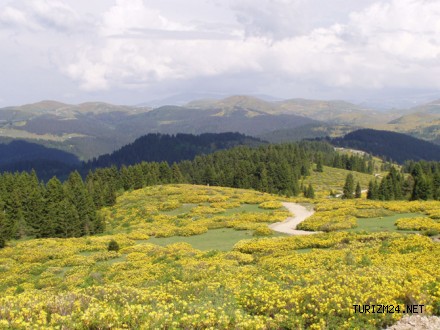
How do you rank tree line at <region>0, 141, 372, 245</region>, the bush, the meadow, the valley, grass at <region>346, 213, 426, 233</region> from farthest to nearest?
tree line at <region>0, 141, 372, 245</region> → the bush → grass at <region>346, 213, 426, 233</region> → the valley → the meadow

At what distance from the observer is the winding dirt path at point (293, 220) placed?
141 feet

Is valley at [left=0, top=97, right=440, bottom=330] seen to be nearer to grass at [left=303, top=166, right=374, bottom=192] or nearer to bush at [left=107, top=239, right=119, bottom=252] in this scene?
bush at [left=107, top=239, right=119, bottom=252]

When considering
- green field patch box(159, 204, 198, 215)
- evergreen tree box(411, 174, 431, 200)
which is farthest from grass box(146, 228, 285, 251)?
evergreen tree box(411, 174, 431, 200)

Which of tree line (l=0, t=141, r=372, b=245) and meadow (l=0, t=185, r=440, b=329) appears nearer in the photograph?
meadow (l=0, t=185, r=440, b=329)

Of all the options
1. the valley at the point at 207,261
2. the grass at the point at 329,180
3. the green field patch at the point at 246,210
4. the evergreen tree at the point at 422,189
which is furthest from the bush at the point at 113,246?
the grass at the point at 329,180

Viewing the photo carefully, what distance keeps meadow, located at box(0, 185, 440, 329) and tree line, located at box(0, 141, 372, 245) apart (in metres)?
15.4

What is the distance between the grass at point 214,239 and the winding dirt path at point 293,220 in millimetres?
2741

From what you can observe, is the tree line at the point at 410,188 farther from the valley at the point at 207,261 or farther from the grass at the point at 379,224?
the grass at the point at 379,224

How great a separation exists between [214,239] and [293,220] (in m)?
14.2

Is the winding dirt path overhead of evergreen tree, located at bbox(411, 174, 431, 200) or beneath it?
beneath

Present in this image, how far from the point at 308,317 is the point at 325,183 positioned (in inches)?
5129

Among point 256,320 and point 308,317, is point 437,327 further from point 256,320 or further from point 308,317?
point 256,320

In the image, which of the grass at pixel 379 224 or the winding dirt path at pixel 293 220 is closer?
the grass at pixel 379 224

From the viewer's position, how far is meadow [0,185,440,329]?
1128 cm
